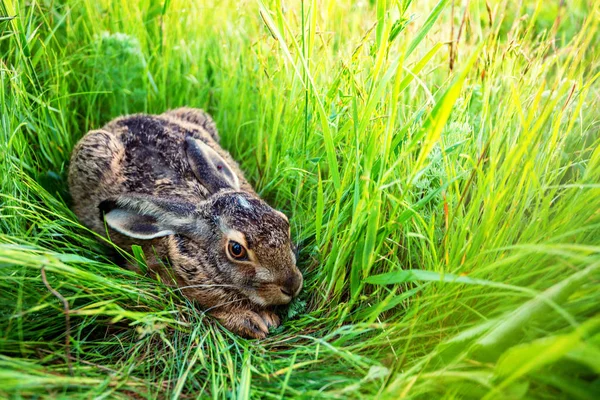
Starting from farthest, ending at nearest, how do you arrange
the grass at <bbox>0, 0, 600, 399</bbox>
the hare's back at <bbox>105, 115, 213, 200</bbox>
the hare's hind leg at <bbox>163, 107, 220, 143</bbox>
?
1. the hare's hind leg at <bbox>163, 107, 220, 143</bbox>
2. the hare's back at <bbox>105, 115, 213, 200</bbox>
3. the grass at <bbox>0, 0, 600, 399</bbox>

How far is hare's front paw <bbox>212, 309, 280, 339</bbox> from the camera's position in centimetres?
328

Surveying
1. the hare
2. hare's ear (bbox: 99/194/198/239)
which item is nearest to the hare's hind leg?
the hare

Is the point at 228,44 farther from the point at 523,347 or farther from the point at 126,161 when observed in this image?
the point at 523,347

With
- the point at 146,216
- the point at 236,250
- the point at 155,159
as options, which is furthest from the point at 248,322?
Result: the point at 155,159

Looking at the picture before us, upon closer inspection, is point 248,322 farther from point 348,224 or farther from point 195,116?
point 195,116

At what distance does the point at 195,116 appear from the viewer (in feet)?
15.0

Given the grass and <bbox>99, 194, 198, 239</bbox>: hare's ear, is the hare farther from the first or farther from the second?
the grass

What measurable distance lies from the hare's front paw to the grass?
0.13 meters

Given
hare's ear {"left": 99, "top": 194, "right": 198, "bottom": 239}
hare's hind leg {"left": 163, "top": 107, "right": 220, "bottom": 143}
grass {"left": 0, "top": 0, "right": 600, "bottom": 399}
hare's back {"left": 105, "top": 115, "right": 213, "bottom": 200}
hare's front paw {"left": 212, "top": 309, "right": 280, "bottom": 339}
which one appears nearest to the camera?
Answer: grass {"left": 0, "top": 0, "right": 600, "bottom": 399}

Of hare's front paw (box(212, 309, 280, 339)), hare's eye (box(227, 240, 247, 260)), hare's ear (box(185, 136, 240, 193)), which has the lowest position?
hare's front paw (box(212, 309, 280, 339))

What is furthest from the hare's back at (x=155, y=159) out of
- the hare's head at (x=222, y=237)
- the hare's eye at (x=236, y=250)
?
the hare's eye at (x=236, y=250)

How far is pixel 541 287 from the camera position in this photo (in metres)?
2.33

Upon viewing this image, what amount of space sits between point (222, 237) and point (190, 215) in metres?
0.30

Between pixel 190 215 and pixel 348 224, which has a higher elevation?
pixel 348 224
